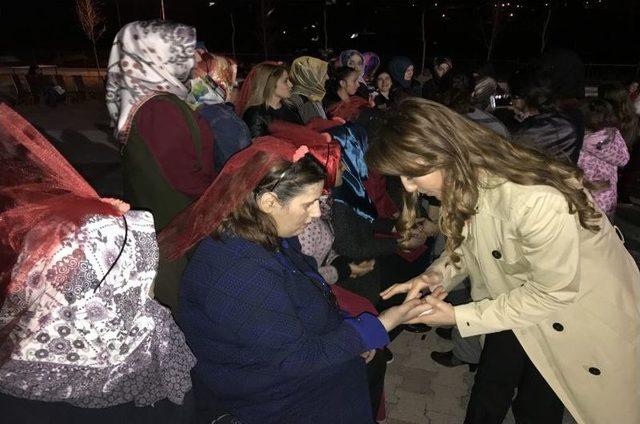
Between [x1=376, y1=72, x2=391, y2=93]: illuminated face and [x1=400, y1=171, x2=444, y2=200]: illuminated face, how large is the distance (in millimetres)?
5238

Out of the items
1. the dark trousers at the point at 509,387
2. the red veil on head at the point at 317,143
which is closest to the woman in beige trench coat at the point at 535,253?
the dark trousers at the point at 509,387

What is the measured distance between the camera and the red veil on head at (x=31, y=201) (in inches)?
49.2

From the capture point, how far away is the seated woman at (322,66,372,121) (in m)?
4.54

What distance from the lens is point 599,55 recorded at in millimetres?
29000

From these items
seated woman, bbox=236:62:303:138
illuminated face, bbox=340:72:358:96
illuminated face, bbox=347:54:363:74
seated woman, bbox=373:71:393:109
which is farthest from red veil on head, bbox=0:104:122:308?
seated woman, bbox=373:71:393:109

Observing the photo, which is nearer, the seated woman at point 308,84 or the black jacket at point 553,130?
the black jacket at point 553,130

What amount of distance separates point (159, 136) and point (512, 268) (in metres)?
1.89

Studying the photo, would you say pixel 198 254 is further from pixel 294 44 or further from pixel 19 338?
pixel 294 44

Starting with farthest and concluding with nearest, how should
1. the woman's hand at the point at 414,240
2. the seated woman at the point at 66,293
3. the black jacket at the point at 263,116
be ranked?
the black jacket at the point at 263,116 < the woman's hand at the point at 414,240 < the seated woman at the point at 66,293

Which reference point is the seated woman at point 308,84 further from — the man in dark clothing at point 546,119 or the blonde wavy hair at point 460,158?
the blonde wavy hair at point 460,158

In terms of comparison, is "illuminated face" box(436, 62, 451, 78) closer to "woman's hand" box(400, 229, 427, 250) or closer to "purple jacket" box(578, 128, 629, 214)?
"purple jacket" box(578, 128, 629, 214)

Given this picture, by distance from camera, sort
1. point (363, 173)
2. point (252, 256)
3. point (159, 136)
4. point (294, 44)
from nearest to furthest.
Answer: point (252, 256) → point (159, 136) → point (363, 173) → point (294, 44)

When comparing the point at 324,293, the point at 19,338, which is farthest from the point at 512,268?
the point at 19,338

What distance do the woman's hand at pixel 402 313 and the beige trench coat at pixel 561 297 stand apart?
17 centimetres
